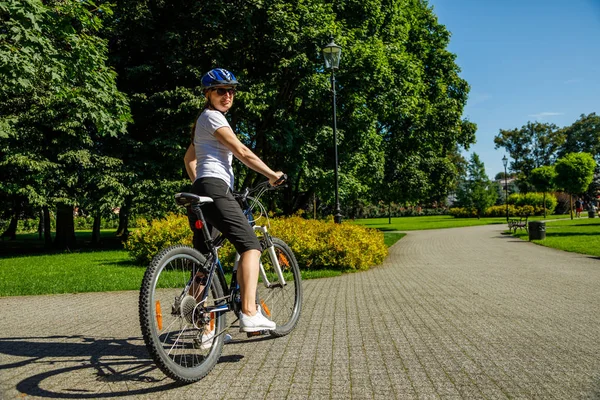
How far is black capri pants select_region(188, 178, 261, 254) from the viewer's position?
3.52m

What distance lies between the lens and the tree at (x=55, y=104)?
9.27m

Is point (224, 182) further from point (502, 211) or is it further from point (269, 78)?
point (502, 211)

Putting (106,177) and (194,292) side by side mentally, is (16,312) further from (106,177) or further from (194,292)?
(106,177)

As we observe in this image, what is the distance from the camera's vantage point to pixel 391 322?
501cm

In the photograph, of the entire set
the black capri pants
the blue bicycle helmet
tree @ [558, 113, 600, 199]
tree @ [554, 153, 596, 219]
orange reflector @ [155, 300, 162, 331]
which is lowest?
orange reflector @ [155, 300, 162, 331]

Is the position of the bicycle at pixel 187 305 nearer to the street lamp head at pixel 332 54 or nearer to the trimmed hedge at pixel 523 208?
the street lamp head at pixel 332 54

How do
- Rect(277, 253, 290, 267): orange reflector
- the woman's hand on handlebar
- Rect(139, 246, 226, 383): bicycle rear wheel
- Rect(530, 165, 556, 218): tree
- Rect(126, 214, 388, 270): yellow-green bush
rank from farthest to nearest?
1. Rect(530, 165, 556, 218): tree
2. Rect(126, 214, 388, 270): yellow-green bush
3. Rect(277, 253, 290, 267): orange reflector
4. the woman's hand on handlebar
5. Rect(139, 246, 226, 383): bicycle rear wheel

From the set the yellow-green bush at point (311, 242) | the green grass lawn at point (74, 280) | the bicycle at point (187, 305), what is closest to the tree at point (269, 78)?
the green grass lawn at point (74, 280)

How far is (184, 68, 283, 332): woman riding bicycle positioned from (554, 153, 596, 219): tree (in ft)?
134

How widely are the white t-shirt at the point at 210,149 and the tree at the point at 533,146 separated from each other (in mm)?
81119

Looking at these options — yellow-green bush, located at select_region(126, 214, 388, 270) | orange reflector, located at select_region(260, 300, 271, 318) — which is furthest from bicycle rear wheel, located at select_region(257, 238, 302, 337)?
yellow-green bush, located at select_region(126, 214, 388, 270)

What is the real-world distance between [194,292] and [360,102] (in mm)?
17795

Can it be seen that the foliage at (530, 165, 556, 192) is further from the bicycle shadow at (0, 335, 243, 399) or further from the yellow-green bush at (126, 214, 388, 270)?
the bicycle shadow at (0, 335, 243, 399)

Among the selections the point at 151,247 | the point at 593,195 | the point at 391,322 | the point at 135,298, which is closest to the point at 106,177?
the point at 151,247
